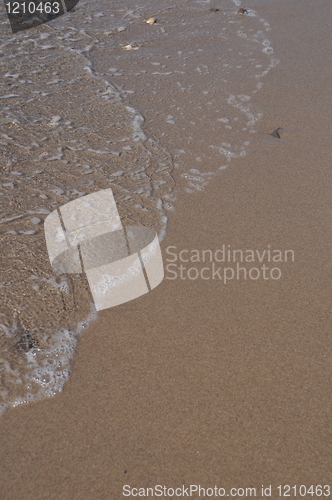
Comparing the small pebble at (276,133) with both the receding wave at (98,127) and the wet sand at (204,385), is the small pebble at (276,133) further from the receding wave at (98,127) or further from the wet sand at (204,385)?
the wet sand at (204,385)

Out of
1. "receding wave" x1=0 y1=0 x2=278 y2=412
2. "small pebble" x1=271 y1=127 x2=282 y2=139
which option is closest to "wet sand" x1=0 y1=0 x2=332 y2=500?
"receding wave" x1=0 y1=0 x2=278 y2=412

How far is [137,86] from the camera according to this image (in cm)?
413

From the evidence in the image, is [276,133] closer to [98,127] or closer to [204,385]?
[98,127]

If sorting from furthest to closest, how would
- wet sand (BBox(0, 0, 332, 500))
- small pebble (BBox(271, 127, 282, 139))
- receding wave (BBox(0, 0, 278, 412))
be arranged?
small pebble (BBox(271, 127, 282, 139)), receding wave (BBox(0, 0, 278, 412)), wet sand (BBox(0, 0, 332, 500))

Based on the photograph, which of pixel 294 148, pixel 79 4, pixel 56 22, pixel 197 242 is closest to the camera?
pixel 197 242

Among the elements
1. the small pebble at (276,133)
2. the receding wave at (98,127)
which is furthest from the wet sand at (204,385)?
the small pebble at (276,133)

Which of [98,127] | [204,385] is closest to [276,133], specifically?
[98,127]

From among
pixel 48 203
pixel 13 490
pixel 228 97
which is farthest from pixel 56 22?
pixel 13 490

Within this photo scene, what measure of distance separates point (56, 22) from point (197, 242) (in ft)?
13.3

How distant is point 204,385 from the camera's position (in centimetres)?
193

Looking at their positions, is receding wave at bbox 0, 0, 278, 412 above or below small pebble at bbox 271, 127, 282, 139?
above

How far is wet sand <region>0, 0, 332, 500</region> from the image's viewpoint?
1.69 m

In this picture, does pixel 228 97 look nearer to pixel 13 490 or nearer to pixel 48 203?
pixel 48 203

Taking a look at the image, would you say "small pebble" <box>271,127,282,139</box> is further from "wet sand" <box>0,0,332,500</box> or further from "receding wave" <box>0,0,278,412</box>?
"wet sand" <box>0,0,332,500</box>
